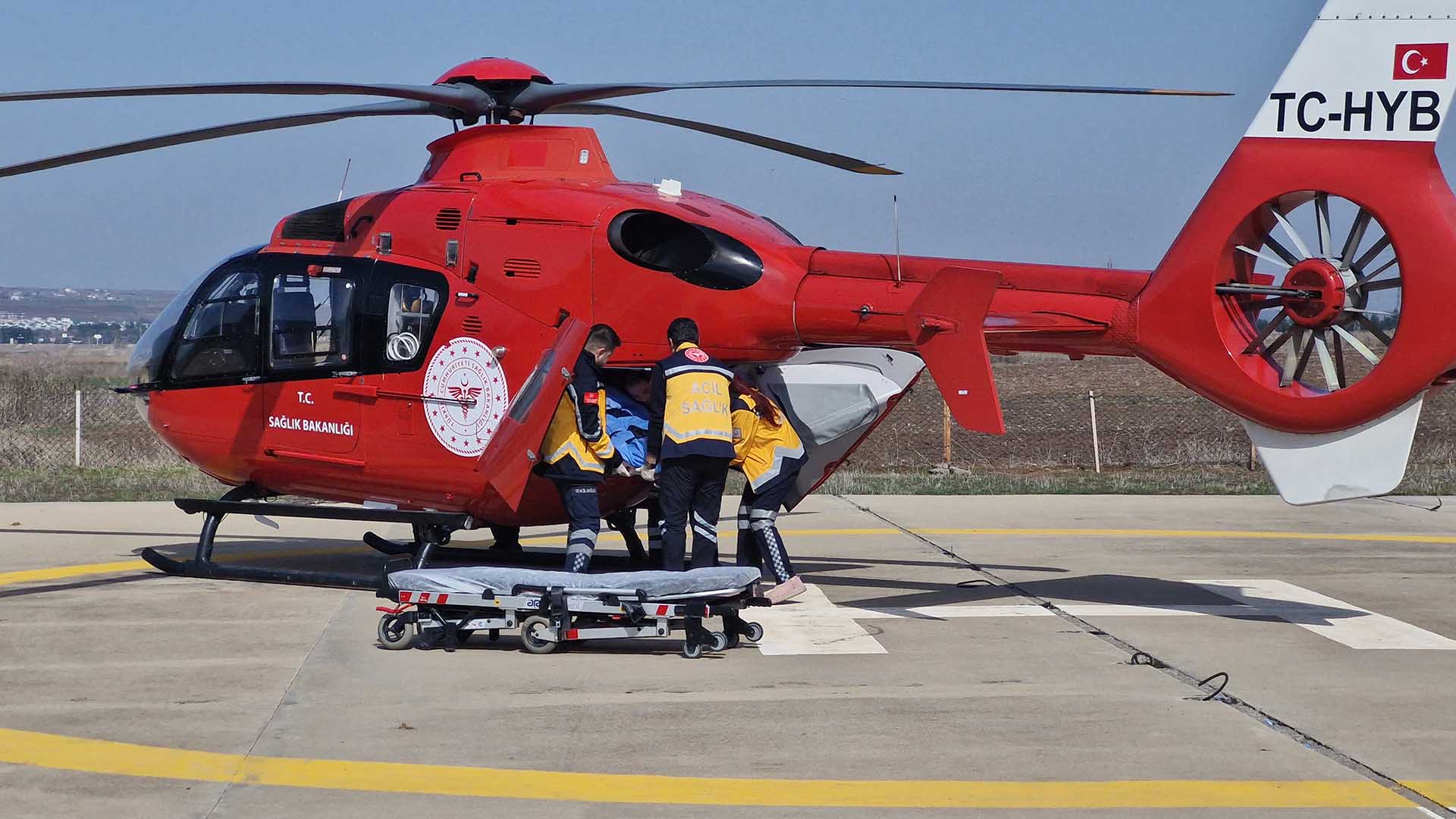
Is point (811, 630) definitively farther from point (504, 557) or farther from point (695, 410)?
point (504, 557)

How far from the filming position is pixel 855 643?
28.3 feet

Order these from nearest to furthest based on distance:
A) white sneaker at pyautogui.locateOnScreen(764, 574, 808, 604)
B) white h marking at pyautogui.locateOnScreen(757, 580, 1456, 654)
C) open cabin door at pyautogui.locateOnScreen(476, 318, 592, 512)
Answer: white h marking at pyautogui.locateOnScreen(757, 580, 1456, 654), open cabin door at pyautogui.locateOnScreen(476, 318, 592, 512), white sneaker at pyautogui.locateOnScreen(764, 574, 808, 604)

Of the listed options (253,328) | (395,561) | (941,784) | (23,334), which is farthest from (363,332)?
(23,334)

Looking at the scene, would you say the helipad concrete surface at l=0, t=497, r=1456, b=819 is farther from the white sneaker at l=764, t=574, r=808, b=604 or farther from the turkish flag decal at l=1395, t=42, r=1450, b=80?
the turkish flag decal at l=1395, t=42, r=1450, b=80

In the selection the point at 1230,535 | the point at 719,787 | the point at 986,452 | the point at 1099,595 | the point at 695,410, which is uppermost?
the point at 695,410

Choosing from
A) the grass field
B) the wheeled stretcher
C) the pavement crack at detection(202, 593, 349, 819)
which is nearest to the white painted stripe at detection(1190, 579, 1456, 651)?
the wheeled stretcher

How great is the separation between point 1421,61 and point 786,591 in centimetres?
525

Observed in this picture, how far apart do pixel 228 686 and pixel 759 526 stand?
3.95 metres

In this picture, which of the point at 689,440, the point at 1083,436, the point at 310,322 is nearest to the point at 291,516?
the point at 310,322

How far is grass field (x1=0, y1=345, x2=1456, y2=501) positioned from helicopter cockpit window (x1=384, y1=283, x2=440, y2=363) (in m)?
8.47

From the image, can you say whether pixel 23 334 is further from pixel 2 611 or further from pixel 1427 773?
pixel 1427 773

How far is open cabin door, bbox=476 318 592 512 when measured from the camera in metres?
9.45

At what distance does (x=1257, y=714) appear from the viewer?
22.5 feet

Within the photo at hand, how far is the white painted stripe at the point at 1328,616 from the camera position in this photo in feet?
28.7
